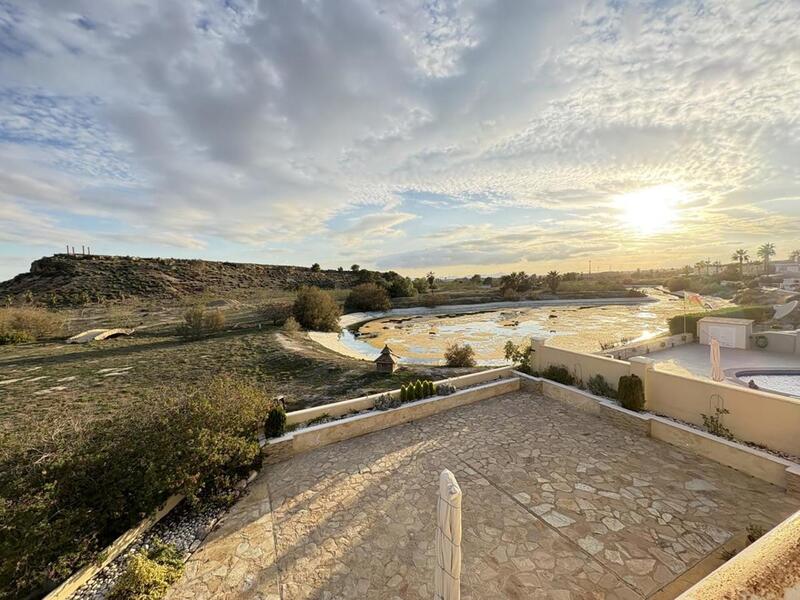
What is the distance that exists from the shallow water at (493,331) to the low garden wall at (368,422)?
22.7 ft

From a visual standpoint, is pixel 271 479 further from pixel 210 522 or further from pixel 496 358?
pixel 496 358

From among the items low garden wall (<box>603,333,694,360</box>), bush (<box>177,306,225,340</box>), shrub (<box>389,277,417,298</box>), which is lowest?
low garden wall (<box>603,333,694,360</box>)

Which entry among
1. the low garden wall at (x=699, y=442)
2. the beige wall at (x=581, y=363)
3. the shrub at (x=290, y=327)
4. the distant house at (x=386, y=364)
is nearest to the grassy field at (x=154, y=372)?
the distant house at (x=386, y=364)

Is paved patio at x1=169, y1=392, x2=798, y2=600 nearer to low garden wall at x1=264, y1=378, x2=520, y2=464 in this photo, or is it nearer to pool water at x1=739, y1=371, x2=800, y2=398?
low garden wall at x1=264, y1=378, x2=520, y2=464

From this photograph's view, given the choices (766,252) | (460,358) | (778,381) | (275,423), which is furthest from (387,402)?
(766,252)

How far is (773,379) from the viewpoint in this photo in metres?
9.38

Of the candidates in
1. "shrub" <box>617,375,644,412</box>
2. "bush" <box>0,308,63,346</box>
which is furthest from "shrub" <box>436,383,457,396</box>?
"bush" <box>0,308,63,346</box>

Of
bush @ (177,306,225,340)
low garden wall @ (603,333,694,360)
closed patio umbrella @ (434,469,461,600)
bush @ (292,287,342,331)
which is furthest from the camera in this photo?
bush @ (292,287,342,331)

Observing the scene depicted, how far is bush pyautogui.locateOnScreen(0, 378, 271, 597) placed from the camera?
10.3 ft

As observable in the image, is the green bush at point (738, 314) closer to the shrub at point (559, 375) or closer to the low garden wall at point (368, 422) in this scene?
the shrub at point (559, 375)

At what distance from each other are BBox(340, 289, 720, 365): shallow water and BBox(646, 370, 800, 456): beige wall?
27.2ft

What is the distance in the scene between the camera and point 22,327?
54.3 feet

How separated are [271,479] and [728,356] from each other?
15260mm

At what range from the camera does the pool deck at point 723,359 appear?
1016cm
